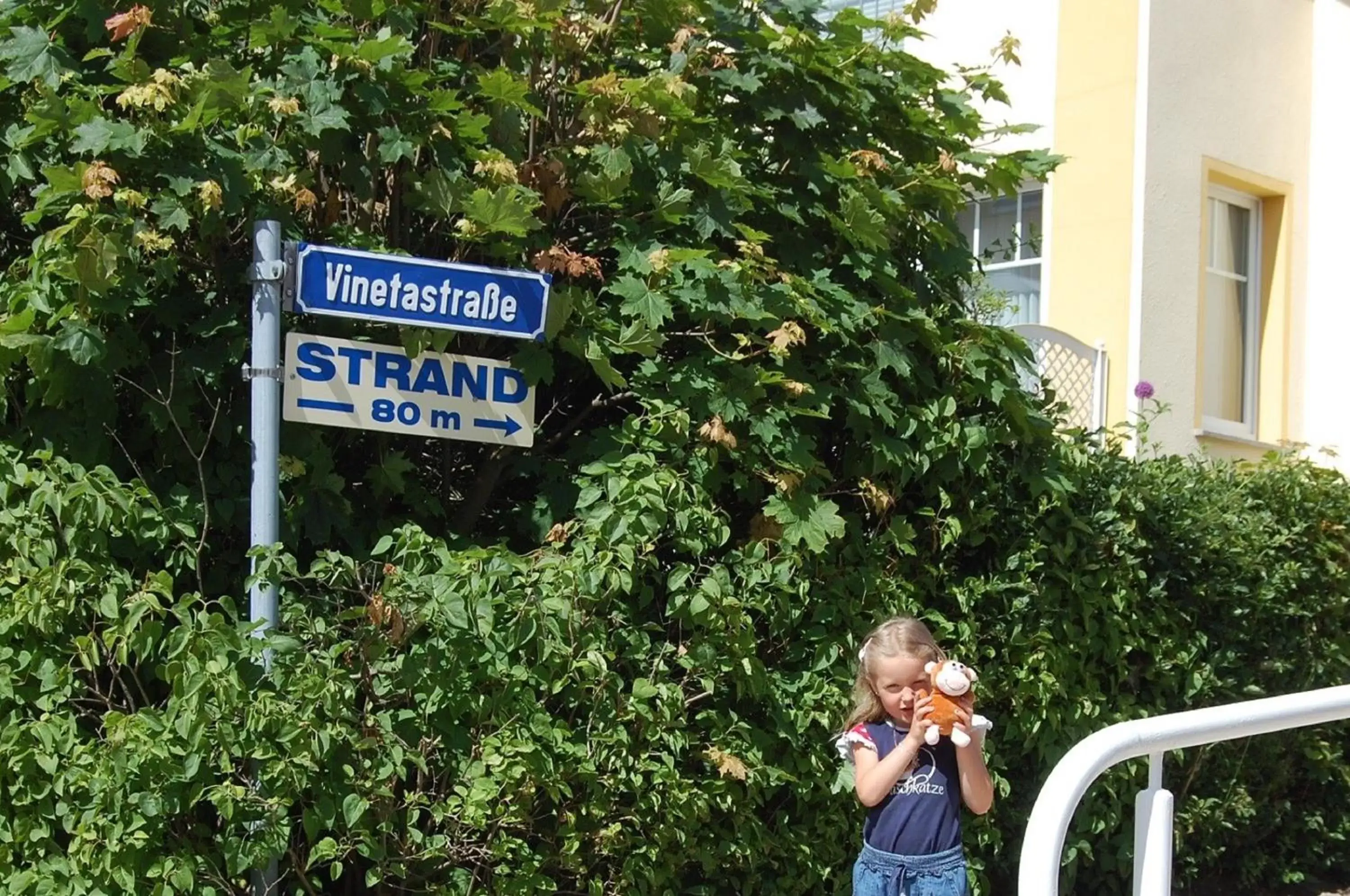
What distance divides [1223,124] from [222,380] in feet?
25.6

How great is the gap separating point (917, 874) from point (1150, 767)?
62 cm

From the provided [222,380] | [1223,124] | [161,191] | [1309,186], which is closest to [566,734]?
[222,380]

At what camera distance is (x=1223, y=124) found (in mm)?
10219

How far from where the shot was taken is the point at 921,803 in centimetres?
383

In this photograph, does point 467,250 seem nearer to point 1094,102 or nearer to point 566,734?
point 566,734

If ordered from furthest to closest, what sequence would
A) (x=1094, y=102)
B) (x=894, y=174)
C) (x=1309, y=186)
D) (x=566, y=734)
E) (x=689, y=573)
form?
(x=1309, y=186) → (x=1094, y=102) → (x=894, y=174) → (x=689, y=573) → (x=566, y=734)

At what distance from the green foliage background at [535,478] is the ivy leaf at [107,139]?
13 mm

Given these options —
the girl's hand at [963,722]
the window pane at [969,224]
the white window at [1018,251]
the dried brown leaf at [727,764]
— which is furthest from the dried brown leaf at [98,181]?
the window pane at [969,224]

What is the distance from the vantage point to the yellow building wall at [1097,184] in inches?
383

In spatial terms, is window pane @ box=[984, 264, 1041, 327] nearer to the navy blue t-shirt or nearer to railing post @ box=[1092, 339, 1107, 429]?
railing post @ box=[1092, 339, 1107, 429]

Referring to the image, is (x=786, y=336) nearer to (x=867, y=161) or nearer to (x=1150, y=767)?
(x=867, y=161)

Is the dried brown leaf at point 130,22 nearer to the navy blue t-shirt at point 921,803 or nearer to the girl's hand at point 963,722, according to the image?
the navy blue t-shirt at point 921,803

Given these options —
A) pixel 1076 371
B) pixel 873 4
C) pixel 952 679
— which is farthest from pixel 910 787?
pixel 873 4

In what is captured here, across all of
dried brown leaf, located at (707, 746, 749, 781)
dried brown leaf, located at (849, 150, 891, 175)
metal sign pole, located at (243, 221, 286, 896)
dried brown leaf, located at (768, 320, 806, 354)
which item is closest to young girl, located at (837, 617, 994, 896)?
dried brown leaf, located at (707, 746, 749, 781)
